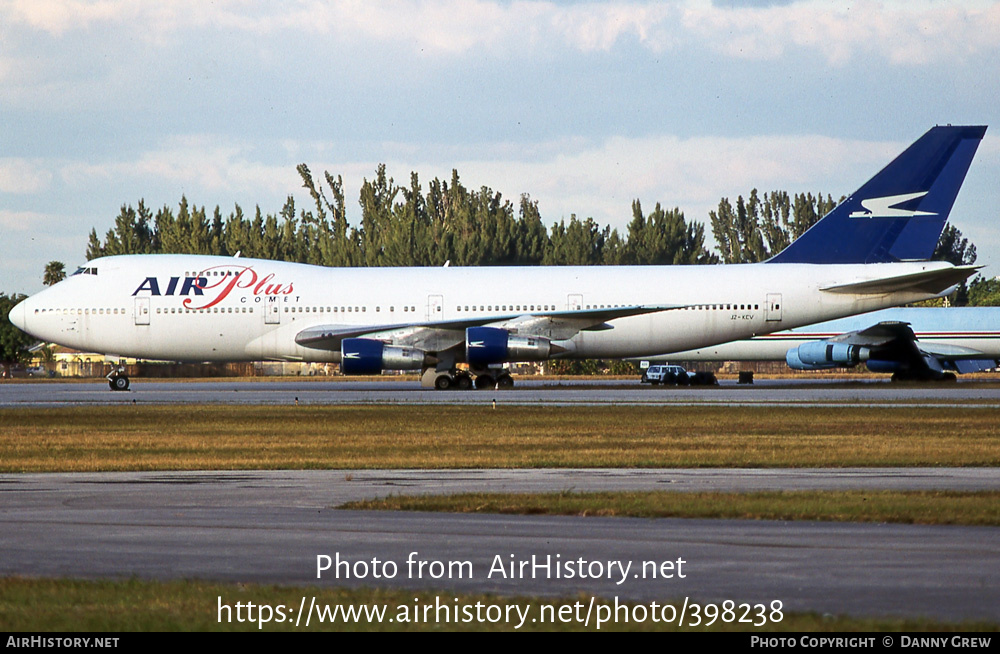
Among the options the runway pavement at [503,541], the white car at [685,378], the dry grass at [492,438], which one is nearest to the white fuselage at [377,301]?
the white car at [685,378]

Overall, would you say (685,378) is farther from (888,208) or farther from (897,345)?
(888,208)

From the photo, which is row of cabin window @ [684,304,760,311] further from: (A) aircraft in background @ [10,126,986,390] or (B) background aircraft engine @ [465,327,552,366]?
(B) background aircraft engine @ [465,327,552,366]

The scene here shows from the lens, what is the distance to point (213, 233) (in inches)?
4496

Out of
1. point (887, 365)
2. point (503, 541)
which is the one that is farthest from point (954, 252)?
point (503, 541)

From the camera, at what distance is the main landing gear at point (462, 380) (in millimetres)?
46781

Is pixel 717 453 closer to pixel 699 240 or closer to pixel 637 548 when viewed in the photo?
pixel 637 548

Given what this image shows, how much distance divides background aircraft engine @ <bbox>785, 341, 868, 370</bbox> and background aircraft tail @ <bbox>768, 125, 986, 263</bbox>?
1095 cm

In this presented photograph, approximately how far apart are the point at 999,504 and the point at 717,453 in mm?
7281

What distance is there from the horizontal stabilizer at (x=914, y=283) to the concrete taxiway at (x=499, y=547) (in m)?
31.5

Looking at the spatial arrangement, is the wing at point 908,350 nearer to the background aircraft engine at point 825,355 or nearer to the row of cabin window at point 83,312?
the background aircraft engine at point 825,355

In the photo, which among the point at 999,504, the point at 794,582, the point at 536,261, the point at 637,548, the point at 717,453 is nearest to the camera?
the point at 794,582

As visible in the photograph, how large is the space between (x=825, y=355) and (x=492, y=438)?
38.9 metres

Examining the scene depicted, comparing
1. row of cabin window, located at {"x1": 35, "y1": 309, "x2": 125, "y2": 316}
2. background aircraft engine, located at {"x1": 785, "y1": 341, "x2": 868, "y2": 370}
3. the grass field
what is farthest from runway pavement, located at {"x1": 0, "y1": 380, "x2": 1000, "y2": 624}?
background aircraft engine, located at {"x1": 785, "y1": 341, "x2": 868, "y2": 370}

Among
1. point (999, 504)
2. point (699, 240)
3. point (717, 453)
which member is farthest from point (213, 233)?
point (999, 504)
